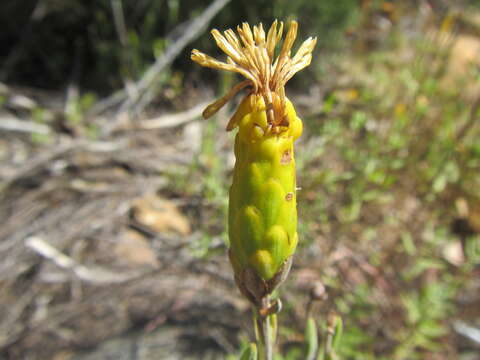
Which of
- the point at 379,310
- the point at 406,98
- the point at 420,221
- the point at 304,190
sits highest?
the point at 406,98

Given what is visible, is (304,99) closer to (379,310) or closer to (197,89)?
(197,89)

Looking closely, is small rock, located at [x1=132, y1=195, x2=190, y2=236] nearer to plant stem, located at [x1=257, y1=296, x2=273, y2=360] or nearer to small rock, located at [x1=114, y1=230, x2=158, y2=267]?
small rock, located at [x1=114, y1=230, x2=158, y2=267]

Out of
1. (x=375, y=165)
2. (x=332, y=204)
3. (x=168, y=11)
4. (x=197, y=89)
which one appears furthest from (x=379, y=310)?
(x=168, y=11)

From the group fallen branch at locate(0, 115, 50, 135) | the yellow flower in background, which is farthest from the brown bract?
fallen branch at locate(0, 115, 50, 135)

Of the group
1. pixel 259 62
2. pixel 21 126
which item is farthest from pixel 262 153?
pixel 21 126

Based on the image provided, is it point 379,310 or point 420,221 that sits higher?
point 420,221

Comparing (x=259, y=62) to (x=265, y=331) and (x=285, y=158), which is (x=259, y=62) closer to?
(x=285, y=158)
